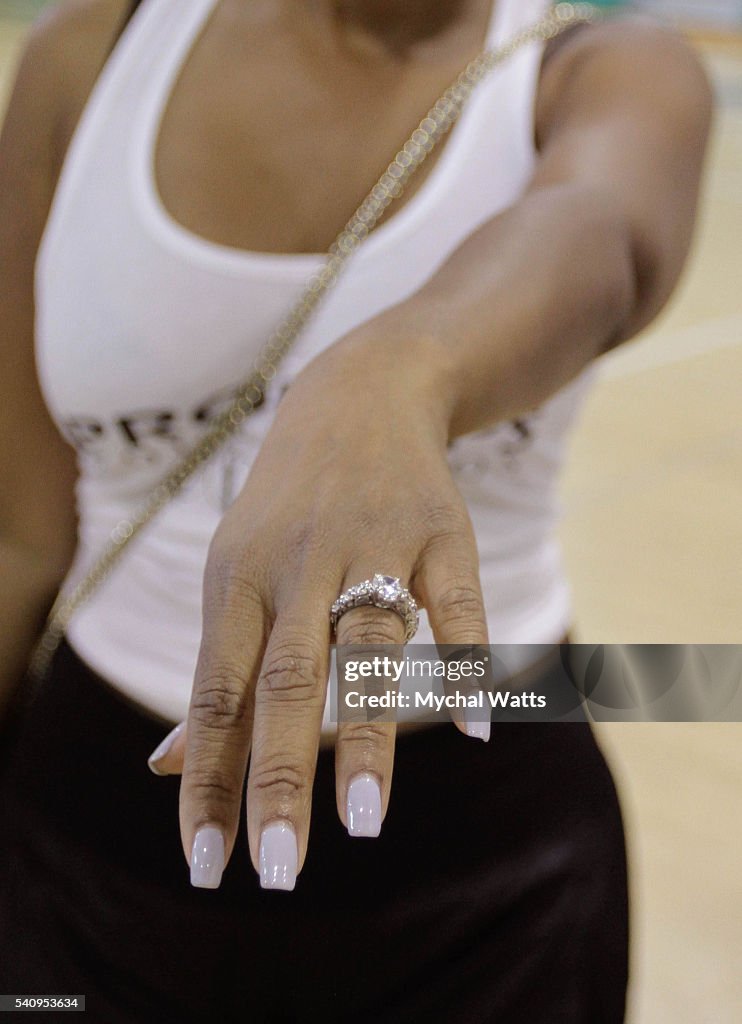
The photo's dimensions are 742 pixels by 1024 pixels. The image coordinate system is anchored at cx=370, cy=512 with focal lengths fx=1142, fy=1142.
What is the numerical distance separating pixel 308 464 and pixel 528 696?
256 millimetres

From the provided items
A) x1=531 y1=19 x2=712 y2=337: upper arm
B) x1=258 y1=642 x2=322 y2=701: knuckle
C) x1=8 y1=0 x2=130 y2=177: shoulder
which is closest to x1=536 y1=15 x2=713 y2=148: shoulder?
x1=531 y1=19 x2=712 y2=337: upper arm

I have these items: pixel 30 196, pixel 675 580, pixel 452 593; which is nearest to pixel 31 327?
pixel 30 196

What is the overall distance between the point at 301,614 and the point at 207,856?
0.29 ft

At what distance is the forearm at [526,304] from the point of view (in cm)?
42

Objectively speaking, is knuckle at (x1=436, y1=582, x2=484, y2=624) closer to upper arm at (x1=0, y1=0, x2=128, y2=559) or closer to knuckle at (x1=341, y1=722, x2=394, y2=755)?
knuckle at (x1=341, y1=722, x2=394, y2=755)

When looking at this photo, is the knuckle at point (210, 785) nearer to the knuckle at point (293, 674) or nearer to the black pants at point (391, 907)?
the knuckle at point (293, 674)

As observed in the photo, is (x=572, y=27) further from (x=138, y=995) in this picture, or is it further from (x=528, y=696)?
(x=138, y=995)

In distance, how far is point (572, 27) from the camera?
0.60 m

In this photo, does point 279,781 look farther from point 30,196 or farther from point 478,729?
point 30,196

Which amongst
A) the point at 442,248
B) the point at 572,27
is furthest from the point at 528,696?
the point at 572,27

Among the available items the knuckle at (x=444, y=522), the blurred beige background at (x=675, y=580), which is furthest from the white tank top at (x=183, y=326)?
the knuckle at (x=444, y=522)

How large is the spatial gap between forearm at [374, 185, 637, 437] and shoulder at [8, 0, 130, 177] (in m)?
0.29

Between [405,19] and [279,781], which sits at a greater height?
[405,19]

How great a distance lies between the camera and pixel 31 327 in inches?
26.0
